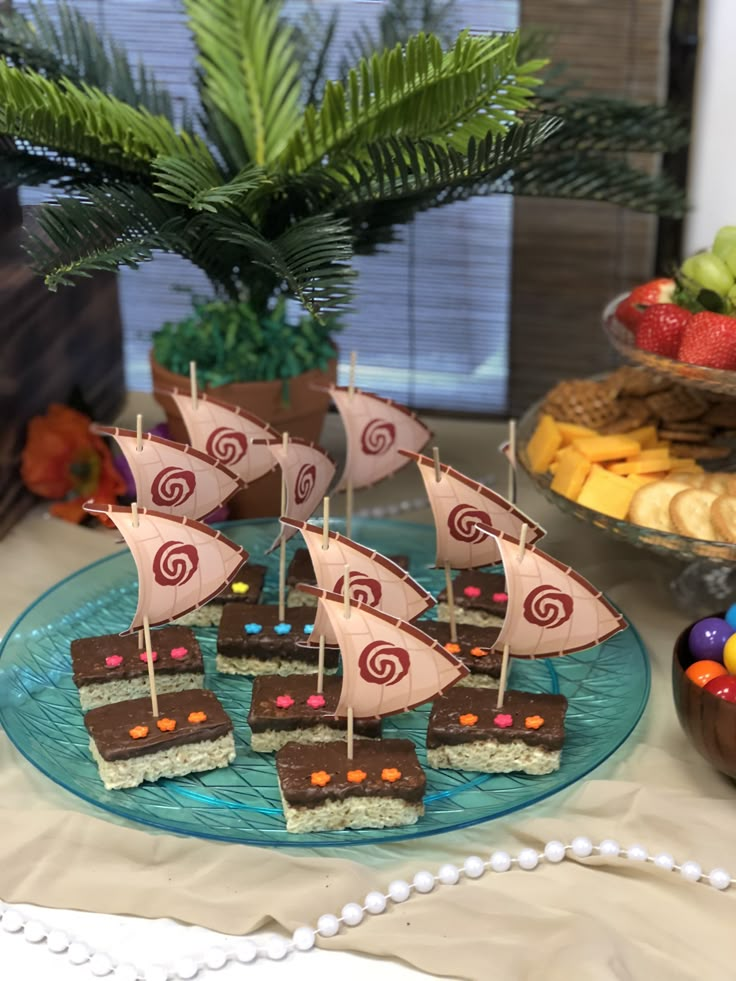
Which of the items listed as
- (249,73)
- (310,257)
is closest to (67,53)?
(249,73)

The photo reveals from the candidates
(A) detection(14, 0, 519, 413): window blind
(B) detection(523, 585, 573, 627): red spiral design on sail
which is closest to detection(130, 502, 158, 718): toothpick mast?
(B) detection(523, 585, 573, 627): red spiral design on sail

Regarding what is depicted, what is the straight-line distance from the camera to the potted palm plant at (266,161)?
1.59 meters

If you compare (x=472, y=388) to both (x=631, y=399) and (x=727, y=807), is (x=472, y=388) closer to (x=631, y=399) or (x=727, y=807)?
(x=631, y=399)

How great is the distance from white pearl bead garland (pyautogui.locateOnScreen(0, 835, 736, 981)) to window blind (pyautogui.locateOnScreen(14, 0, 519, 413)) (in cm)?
119

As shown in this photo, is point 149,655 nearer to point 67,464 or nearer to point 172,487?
point 172,487

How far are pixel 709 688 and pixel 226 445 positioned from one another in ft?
2.40

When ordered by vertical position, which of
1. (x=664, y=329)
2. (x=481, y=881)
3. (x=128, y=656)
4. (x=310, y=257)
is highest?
(x=310, y=257)

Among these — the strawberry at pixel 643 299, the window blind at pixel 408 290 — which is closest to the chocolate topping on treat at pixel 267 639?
the strawberry at pixel 643 299

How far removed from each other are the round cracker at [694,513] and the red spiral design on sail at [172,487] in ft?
2.04

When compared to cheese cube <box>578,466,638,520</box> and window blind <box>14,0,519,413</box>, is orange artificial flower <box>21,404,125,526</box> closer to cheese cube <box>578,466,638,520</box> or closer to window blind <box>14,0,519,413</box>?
window blind <box>14,0,519,413</box>

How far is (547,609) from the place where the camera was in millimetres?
1379

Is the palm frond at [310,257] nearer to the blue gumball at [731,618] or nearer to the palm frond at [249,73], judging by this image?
the palm frond at [249,73]

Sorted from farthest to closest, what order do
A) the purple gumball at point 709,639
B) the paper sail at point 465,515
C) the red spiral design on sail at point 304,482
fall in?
the red spiral design on sail at point 304,482 < the paper sail at point 465,515 < the purple gumball at point 709,639

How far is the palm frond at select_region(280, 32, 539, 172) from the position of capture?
1.63m
